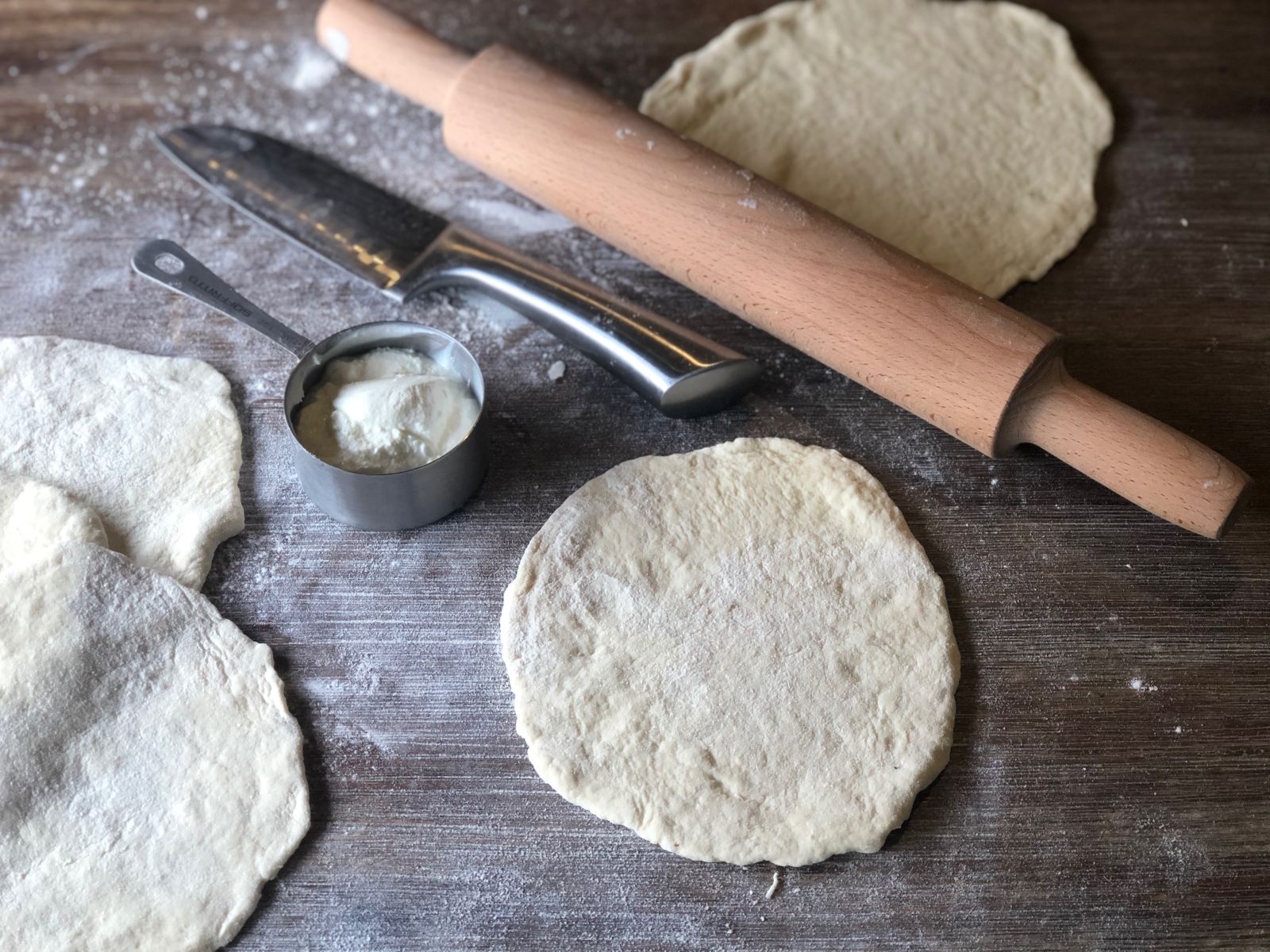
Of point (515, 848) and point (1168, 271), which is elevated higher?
point (1168, 271)

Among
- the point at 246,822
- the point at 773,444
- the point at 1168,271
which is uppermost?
the point at 1168,271

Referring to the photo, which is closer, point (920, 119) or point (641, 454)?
point (641, 454)

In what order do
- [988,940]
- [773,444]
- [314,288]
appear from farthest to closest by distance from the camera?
[314,288] < [773,444] < [988,940]

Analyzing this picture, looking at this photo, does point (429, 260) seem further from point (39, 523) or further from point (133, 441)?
point (39, 523)

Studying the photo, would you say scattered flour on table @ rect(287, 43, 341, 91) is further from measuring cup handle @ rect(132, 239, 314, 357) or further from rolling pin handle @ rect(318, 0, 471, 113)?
measuring cup handle @ rect(132, 239, 314, 357)

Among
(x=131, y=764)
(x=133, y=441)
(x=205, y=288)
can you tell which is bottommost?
(x=131, y=764)

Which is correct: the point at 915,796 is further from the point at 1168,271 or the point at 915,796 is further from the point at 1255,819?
the point at 1168,271

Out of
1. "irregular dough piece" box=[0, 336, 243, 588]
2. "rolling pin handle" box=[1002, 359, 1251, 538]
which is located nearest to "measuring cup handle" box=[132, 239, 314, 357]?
"irregular dough piece" box=[0, 336, 243, 588]

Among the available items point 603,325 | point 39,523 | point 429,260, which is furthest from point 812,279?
point 39,523

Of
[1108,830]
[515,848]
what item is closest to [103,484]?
[515,848]
